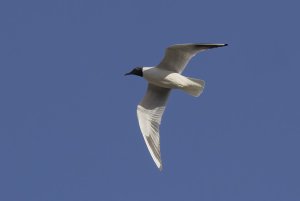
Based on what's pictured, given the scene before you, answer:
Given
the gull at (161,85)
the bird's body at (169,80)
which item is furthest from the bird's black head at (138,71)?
the bird's body at (169,80)

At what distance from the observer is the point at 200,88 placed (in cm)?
1600

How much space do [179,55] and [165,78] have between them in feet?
1.90

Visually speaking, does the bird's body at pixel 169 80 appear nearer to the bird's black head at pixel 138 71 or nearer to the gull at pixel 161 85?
the gull at pixel 161 85

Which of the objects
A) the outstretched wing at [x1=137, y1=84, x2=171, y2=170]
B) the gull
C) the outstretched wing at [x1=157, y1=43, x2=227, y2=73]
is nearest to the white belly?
the gull

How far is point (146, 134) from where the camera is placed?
1662 centimetres

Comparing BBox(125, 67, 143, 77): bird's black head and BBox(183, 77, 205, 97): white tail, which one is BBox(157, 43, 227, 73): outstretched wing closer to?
BBox(183, 77, 205, 97): white tail

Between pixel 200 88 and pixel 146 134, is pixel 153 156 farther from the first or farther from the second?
pixel 200 88

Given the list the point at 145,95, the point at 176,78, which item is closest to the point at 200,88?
the point at 176,78

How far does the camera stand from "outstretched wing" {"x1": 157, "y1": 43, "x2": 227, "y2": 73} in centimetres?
1556

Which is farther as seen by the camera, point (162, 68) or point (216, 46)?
point (162, 68)

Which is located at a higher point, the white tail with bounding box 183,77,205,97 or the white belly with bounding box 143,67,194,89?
the white belly with bounding box 143,67,194,89

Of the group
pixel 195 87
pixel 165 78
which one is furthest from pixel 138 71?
pixel 195 87

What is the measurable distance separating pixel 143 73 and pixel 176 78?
837 mm

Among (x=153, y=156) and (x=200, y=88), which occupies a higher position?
(x=200, y=88)
